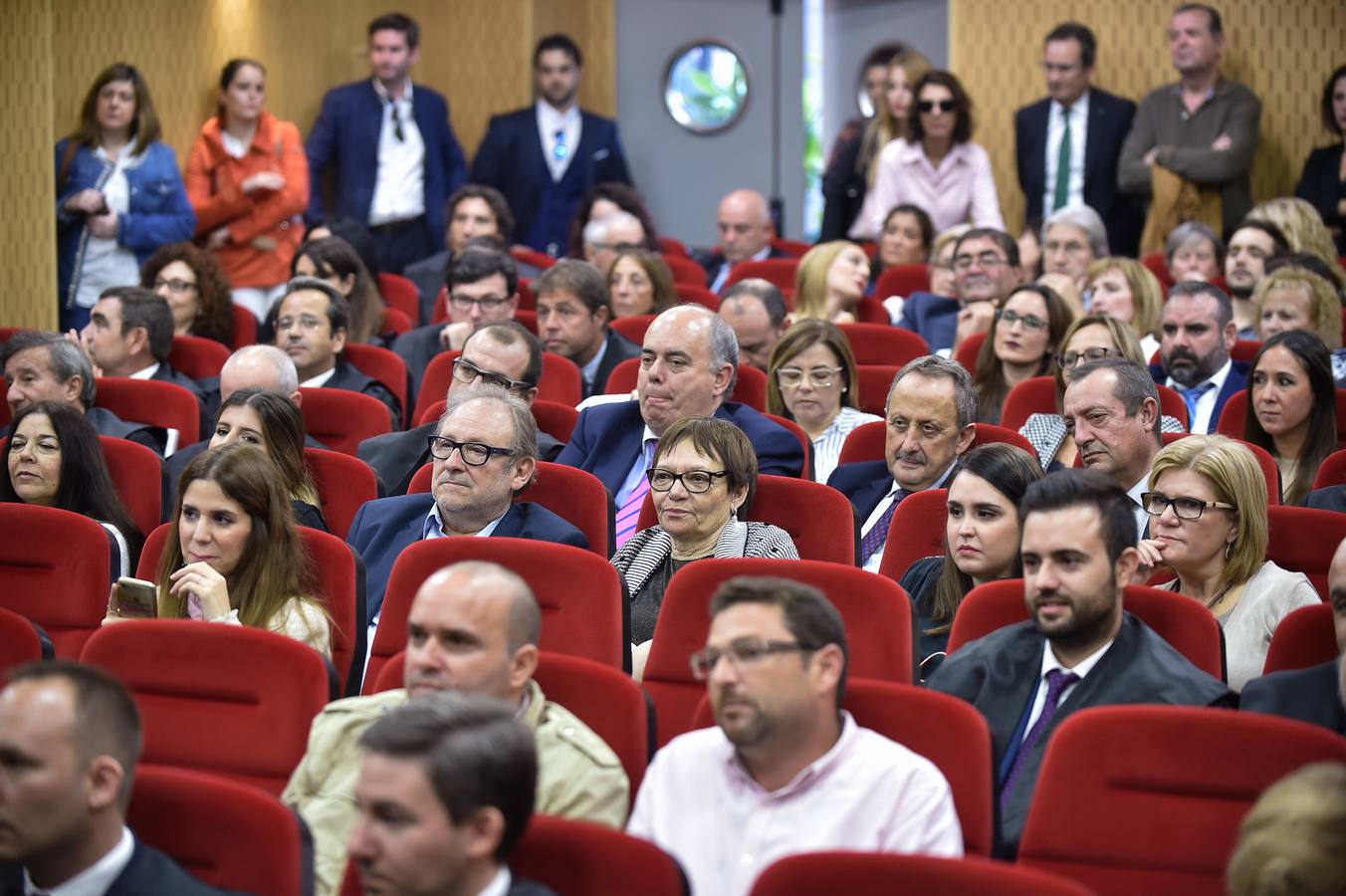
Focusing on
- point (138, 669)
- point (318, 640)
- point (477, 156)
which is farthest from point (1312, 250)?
point (138, 669)

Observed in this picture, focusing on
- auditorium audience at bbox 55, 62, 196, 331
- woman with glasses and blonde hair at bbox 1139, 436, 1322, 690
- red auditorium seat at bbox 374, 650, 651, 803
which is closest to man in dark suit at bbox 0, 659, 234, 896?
red auditorium seat at bbox 374, 650, 651, 803

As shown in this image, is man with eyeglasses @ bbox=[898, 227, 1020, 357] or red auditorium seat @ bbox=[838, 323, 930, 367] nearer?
red auditorium seat @ bbox=[838, 323, 930, 367]

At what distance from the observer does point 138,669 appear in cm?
278

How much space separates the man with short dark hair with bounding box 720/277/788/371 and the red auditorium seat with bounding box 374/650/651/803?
2963 millimetres

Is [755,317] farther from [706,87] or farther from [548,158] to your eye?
[706,87]

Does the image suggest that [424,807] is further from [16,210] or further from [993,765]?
A: [16,210]

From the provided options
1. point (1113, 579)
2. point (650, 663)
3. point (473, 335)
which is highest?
point (473, 335)

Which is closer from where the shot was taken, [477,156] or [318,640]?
[318,640]

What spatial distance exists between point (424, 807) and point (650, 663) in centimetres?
116

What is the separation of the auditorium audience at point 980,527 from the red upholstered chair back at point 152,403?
2507 millimetres

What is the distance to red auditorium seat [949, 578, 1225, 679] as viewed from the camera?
295cm

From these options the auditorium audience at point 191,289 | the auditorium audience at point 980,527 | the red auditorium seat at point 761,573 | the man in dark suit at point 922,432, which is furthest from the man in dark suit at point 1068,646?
the auditorium audience at point 191,289

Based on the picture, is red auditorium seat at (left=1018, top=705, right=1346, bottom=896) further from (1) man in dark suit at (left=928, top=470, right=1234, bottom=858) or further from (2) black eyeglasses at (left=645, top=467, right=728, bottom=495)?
(2) black eyeglasses at (left=645, top=467, right=728, bottom=495)

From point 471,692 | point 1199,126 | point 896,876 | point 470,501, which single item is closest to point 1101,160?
point 1199,126
